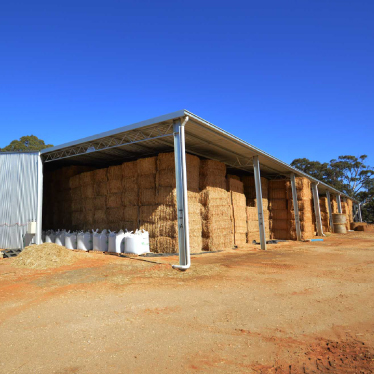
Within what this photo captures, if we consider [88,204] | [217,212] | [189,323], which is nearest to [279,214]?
[217,212]

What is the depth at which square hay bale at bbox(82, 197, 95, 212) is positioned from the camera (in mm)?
15117

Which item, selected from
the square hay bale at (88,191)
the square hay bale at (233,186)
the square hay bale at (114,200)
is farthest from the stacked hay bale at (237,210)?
the square hay bale at (88,191)

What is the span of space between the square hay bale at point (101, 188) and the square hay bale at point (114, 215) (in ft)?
3.01

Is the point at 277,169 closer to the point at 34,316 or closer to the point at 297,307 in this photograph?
the point at 297,307

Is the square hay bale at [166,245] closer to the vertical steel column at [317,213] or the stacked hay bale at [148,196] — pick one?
the stacked hay bale at [148,196]

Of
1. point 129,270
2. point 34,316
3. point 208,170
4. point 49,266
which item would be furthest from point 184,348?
point 208,170

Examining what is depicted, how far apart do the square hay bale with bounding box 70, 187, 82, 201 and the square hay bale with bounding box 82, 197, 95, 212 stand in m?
0.53

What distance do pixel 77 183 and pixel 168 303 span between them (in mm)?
12401

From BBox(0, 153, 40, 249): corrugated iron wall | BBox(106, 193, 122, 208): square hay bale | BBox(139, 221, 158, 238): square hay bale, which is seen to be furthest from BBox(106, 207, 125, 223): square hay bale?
BBox(0, 153, 40, 249): corrugated iron wall

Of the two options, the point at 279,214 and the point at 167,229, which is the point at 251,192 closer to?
the point at 279,214

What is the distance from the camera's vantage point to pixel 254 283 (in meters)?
6.74

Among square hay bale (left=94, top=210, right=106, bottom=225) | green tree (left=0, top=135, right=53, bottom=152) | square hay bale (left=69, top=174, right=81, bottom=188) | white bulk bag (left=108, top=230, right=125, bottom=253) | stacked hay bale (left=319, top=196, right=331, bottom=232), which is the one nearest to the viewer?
white bulk bag (left=108, top=230, right=125, bottom=253)

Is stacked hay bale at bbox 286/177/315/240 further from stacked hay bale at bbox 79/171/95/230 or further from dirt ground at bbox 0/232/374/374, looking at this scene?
stacked hay bale at bbox 79/171/95/230

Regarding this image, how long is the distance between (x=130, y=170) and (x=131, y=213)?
206cm
